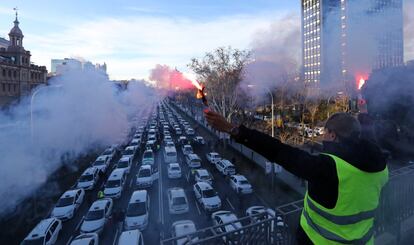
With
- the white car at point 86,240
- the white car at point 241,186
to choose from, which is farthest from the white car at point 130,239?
the white car at point 241,186

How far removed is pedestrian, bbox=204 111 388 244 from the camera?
71.0 inches

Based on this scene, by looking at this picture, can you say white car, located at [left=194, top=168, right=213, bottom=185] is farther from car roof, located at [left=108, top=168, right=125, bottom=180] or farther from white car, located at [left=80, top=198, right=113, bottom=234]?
white car, located at [left=80, top=198, right=113, bottom=234]

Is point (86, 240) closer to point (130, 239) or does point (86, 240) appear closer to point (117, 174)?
point (130, 239)

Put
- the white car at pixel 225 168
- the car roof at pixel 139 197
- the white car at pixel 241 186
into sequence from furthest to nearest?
the white car at pixel 225 168, the white car at pixel 241 186, the car roof at pixel 139 197

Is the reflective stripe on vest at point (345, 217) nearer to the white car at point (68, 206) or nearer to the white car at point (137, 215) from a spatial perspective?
the white car at point (137, 215)

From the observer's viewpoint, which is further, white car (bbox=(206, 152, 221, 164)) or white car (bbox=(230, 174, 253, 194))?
white car (bbox=(206, 152, 221, 164))

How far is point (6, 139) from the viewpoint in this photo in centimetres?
1243

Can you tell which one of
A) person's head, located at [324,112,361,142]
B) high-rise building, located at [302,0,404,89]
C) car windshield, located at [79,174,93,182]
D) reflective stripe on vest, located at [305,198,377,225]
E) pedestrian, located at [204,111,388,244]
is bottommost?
car windshield, located at [79,174,93,182]

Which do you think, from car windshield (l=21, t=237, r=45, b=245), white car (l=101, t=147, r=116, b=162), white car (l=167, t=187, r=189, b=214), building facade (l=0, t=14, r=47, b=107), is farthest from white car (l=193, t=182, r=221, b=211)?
building facade (l=0, t=14, r=47, b=107)

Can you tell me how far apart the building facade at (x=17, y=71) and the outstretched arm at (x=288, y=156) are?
25.0 meters

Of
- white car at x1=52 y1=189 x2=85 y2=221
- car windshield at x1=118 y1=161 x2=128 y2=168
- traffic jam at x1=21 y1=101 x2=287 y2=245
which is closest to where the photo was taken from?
traffic jam at x1=21 y1=101 x2=287 y2=245

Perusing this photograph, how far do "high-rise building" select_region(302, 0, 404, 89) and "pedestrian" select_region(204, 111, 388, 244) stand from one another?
642 centimetres

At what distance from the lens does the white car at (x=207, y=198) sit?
13.8 meters

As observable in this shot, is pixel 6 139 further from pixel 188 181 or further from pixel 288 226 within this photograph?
pixel 288 226
